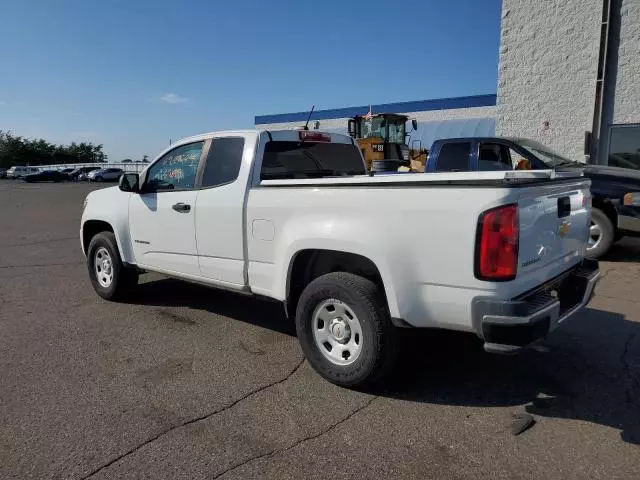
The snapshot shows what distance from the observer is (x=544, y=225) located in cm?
340

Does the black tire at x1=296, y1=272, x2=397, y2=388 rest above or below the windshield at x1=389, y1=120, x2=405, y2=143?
below

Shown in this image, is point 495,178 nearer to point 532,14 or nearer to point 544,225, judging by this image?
point 544,225

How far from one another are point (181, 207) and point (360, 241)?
2196 millimetres

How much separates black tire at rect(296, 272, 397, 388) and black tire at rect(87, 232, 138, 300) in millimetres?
3021

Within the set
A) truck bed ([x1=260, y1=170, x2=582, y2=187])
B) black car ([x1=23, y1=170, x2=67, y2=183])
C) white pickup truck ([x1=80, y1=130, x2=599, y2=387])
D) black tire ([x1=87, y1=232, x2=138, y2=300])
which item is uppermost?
truck bed ([x1=260, y1=170, x2=582, y2=187])

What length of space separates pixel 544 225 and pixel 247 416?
2279 millimetres

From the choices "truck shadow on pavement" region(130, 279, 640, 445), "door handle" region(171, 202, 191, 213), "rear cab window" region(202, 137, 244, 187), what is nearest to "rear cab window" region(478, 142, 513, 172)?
"truck shadow on pavement" region(130, 279, 640, 445)

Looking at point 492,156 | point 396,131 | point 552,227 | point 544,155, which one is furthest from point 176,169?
point 396,131

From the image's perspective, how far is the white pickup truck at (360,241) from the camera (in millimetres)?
3086

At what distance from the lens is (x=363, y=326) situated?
11.8 feet

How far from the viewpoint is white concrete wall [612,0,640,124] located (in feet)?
39.7

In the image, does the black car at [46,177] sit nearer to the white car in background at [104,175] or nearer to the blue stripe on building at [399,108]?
the white car in background at [104,175]

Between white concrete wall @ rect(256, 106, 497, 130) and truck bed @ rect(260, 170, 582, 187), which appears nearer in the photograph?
truck bed @ rect(260, 170, 582, 187)

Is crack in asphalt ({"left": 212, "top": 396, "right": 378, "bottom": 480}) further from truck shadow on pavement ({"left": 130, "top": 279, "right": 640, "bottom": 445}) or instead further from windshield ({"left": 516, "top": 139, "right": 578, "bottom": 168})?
windshield ({"left": 516, "top": 139, "right": 578, "bottom": 168})
